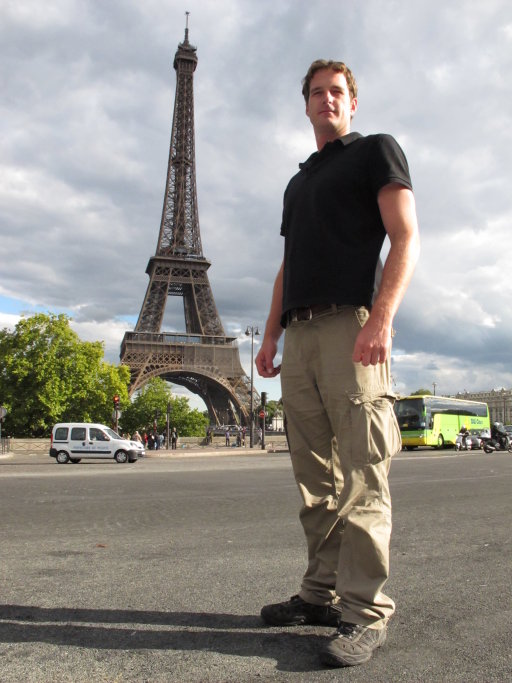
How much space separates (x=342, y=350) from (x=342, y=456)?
396mm

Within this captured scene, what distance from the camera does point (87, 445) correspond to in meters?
23.8

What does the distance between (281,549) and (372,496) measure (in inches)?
67.7

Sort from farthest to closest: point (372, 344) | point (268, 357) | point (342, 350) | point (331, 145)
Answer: point (268, 357) → point (331, 145) → point (342, 350) → point (372, 344)

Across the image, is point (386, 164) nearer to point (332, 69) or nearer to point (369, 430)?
point (332, 69)

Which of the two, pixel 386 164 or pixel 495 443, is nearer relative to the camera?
pixel 386 164

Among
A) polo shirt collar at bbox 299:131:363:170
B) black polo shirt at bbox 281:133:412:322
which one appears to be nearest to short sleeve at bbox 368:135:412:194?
black polo shirt at bbox 281:133:412:322

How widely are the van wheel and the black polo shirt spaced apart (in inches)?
864

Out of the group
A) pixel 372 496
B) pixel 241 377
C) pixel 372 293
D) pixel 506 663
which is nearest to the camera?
pixel 506 663

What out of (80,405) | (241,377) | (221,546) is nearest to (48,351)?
(80,405)

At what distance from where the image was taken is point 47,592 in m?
2.75

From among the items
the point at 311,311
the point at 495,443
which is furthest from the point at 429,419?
the point at 311,311

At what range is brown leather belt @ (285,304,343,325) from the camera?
2445 millimetres

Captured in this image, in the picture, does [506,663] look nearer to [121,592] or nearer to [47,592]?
[121,592]

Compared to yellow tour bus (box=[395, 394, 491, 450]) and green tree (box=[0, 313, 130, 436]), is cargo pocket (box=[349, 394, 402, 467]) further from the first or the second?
green tree (box=[0, 313, 130, 436])
